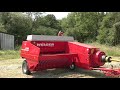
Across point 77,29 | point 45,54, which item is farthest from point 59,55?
point 77,29

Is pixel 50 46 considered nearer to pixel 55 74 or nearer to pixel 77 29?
pixel 55 74

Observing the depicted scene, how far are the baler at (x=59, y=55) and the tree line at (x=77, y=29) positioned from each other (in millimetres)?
13449

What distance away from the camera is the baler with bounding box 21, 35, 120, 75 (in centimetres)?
716

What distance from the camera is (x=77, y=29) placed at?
29562 millimetres

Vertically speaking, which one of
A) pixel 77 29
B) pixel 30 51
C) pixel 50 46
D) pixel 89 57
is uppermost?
pixel 77 29

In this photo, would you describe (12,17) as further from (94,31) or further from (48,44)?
(48,44)

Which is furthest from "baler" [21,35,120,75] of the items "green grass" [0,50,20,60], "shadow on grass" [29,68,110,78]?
"green grass" [0,50,20,60]

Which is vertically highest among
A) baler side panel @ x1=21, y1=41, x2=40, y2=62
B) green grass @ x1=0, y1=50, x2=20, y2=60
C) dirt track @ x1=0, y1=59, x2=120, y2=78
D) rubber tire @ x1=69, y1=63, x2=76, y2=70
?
baler side panel @ x1=21, y1=41, x2=40, y2=62

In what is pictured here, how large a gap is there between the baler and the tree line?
13.4m

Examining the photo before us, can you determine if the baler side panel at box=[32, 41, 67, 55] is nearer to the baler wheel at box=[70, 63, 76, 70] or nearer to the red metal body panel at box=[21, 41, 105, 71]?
the red metal body panel at box=[21, 41, 105, 71]

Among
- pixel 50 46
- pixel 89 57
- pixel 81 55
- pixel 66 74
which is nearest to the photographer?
pixel 89 57

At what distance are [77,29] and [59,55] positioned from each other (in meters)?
22.2

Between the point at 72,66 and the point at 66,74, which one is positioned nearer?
the point at 66,74
